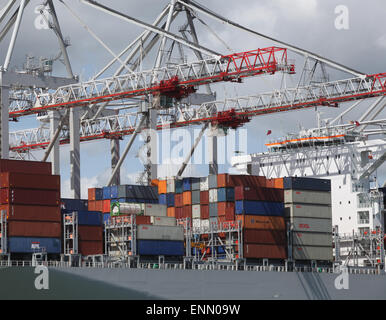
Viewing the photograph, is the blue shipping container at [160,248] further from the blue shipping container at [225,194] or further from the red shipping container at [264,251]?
the blue shipping container at [225,194]

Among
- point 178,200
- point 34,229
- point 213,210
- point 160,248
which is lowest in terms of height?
point 160,248

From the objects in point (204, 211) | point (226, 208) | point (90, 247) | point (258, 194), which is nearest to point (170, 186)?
point (204, 211)

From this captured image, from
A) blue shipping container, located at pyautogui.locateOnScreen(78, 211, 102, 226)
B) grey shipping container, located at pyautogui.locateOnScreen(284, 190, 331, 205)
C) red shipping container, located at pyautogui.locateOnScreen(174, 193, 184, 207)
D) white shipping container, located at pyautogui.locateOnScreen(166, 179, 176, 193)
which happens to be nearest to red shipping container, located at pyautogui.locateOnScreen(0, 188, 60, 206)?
blue shipping container, located at pyautogui.locateOnScreen(78, 211, 102, 226)

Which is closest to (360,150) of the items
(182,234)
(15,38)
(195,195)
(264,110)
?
(264,110)

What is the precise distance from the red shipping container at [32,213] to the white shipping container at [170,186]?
11.8m

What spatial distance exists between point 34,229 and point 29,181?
7.82ft

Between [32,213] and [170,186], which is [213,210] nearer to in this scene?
[170,186]

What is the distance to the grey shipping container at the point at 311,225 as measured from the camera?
56031 mm

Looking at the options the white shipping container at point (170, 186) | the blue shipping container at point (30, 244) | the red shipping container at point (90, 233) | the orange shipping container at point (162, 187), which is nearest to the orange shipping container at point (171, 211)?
the white shipping container at point (170, 186)

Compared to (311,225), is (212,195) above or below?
above

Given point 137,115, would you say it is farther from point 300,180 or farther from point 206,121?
point 300,180

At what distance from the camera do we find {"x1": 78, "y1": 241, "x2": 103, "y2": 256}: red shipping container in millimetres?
50344

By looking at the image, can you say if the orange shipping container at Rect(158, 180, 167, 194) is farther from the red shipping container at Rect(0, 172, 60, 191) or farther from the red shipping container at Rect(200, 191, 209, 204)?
the red shipping container at Rect(0, 172, 60, 191)

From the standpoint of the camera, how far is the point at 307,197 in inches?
2250
